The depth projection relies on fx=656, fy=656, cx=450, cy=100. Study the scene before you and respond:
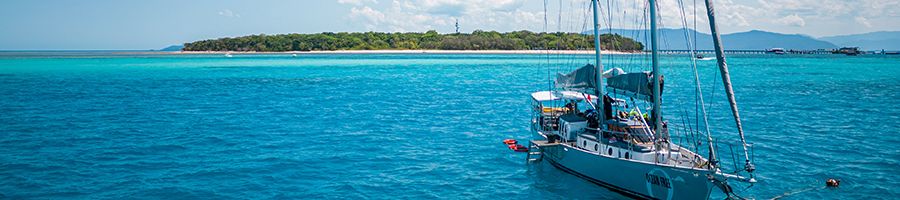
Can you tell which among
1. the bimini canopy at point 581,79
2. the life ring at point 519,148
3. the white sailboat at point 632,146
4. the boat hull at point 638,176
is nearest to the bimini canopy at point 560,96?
the white sailboat at point 632,146

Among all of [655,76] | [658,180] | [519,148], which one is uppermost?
[655,76]

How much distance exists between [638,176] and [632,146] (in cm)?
142

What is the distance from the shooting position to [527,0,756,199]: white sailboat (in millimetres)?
23797

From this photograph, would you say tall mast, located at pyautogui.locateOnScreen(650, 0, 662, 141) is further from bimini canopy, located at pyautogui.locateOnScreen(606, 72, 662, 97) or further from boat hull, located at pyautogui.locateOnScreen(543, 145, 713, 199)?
boat hull, located at pyautogui.locateOnScreen(543, 145, 713, 199)

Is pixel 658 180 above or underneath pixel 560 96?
underneath

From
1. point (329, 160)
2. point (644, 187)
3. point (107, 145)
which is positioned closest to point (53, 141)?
point (107, 145)

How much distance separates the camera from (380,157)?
3591cm

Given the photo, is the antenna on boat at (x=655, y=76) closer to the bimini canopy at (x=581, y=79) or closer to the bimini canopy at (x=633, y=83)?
the bimini canopy at (x=633, y=83)

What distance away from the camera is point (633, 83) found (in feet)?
92.5

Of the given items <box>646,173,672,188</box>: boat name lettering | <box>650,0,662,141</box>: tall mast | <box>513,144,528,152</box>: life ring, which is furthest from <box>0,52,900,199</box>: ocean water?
<box>650,0,662,141</box>: tall mast

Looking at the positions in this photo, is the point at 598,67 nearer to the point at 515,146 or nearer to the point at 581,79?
the point at 581,79

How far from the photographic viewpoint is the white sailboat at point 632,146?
78.1ft

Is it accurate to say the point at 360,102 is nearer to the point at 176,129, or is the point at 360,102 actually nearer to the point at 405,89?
the point at 405,89

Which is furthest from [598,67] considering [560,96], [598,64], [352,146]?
[352,146]
